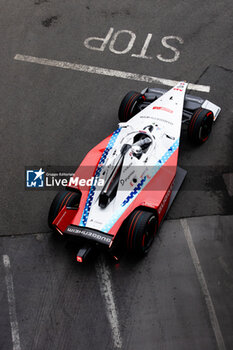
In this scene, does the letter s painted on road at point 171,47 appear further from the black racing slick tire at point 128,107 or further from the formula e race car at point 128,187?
the formula e race car at point 128,187

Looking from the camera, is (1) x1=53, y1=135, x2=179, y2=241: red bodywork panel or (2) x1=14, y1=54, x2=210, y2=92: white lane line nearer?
(1) x1=53, y1=135, x2=179, y2=241: red bodywork panel

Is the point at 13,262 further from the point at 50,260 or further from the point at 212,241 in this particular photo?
the point at 212,241

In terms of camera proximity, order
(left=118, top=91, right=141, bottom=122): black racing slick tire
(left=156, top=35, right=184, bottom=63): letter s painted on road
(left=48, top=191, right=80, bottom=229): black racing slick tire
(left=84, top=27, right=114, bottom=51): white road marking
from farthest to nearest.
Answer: (left=84, top=27, right=114, bottom=51): white road marking
(left=156, top=35, right=184, bottom=63): letter s painted on road
(left=118, top=91, right=141, bottom=122): black racing slick tire
(left=48, top=191, right=80, bottom=229): black racing slick tire

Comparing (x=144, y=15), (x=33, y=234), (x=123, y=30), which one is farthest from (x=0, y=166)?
(x=144, y=15)

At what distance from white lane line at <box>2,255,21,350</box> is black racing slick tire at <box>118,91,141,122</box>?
3.72 m

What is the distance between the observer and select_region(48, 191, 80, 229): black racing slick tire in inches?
308

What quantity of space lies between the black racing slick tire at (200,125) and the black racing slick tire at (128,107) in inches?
48.4

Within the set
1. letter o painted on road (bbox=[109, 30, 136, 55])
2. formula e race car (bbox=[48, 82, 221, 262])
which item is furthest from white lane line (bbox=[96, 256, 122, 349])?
letter o painted on road (bbox=[109, 30, 136, 55])

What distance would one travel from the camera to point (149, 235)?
310 inches

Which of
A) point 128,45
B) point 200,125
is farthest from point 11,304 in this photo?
point 128,45

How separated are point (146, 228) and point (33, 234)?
217cm

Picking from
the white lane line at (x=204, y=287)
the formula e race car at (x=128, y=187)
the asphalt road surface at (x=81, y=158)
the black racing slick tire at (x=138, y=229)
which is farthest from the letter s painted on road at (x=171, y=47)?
the black racing slick tire at (x=138, y=229)

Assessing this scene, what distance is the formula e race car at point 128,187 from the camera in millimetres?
7445

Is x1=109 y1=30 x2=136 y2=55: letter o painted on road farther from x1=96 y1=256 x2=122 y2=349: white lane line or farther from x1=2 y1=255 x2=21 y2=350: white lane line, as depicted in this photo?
x1=2 y1=255 x2=21 y2=350: white lane line
